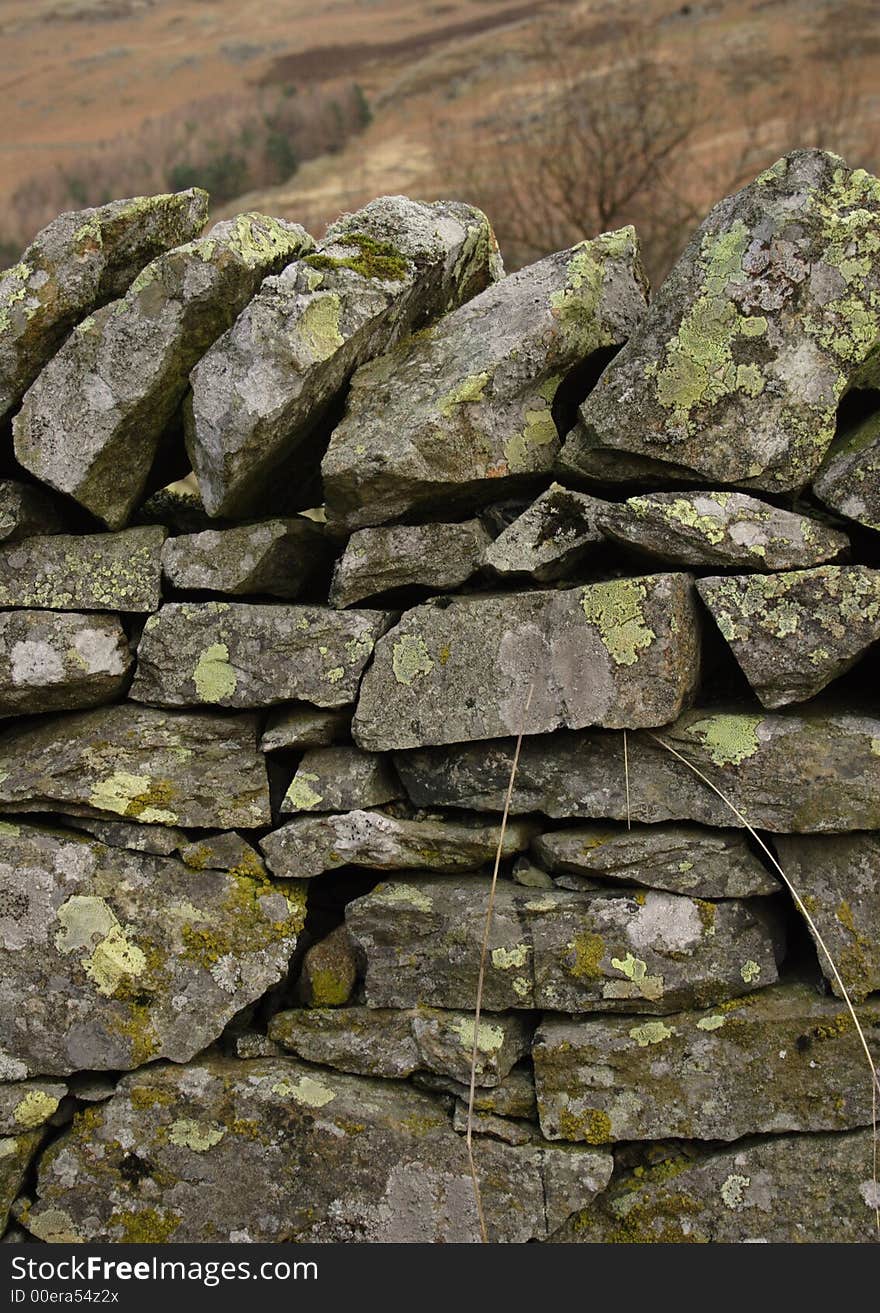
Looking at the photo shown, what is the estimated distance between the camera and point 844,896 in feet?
12.8

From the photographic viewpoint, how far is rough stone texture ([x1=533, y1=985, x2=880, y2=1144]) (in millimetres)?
3887

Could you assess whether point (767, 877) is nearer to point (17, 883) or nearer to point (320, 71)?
point (17, 883)

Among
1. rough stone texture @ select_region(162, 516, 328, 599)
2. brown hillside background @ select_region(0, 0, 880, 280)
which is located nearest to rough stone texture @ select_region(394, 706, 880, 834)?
rough stone texture @ select_region(162, 516, 328, 599)

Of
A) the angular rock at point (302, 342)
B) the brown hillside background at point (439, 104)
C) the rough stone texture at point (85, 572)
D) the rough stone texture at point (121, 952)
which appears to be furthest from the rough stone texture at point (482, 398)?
the brown hillside background at point (439, 104)

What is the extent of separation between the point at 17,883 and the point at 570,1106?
2185mm

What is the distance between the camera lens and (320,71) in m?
28.5

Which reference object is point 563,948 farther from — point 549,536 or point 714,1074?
point 549,536

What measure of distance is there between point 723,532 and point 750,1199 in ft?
7.55

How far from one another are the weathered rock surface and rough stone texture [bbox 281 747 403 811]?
4.80 feet

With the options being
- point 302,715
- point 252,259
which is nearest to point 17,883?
point 302,715

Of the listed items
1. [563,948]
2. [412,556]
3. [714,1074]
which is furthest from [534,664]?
[714,1074]

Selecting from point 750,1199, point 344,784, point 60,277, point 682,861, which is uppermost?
A: point 60,277

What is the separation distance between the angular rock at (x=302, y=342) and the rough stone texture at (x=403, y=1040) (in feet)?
6.42

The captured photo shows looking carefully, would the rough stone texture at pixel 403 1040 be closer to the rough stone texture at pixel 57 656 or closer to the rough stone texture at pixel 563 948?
the rough stone texture at pixel 563 948
